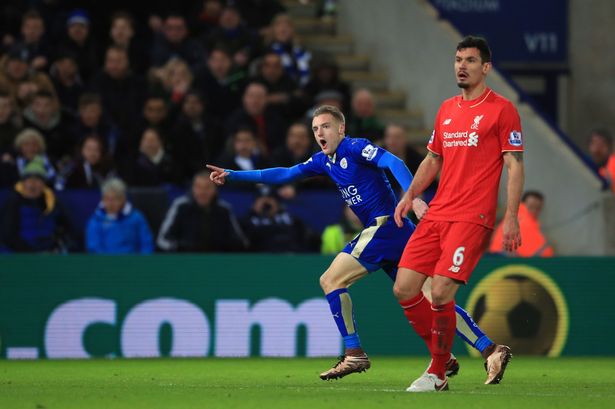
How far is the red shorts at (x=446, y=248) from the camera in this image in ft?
29.8

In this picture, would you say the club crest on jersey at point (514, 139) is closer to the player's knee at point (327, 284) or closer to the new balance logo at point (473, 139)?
the new balance logo at point (473, 139)

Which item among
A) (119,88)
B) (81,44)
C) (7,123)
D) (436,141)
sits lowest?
(436,141)

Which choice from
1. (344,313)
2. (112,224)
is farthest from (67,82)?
(344,313)

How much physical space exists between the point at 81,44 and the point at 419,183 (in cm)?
949

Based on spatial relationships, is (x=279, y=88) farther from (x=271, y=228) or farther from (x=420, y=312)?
(x=420, y=312)

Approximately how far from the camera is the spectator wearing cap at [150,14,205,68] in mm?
18203

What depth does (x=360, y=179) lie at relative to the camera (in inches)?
405

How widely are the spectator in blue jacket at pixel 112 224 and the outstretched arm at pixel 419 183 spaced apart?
6.02 meters

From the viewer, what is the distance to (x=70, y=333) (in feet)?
46.7

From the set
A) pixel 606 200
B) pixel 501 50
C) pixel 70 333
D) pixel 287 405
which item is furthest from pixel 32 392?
pixel 501 50

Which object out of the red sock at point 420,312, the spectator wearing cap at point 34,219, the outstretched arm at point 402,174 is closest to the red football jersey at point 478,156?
the outstretched arm at point 402,174

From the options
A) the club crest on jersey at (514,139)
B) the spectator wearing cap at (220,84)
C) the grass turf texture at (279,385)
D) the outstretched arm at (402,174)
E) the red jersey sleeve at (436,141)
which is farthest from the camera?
the spectator wearing cap at (220,84)

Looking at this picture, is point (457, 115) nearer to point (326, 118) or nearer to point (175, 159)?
point (326, 118)

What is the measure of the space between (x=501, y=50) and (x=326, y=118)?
36.2ft
